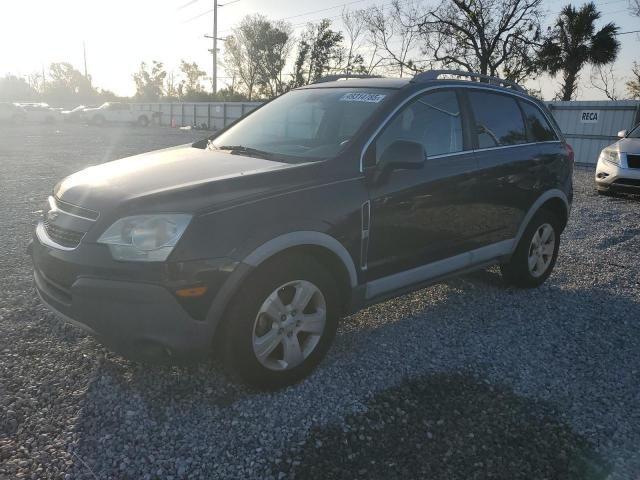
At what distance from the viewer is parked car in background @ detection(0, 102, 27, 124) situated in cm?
3325

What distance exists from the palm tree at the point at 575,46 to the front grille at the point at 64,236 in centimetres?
3269

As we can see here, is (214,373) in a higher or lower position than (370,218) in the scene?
lower

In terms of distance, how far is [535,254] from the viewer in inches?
190

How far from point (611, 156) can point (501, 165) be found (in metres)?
7.59

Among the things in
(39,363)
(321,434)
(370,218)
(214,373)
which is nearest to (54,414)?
(39,363)

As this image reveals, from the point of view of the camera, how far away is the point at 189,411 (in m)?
2.78

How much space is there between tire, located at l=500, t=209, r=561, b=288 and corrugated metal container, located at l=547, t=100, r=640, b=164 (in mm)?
14131

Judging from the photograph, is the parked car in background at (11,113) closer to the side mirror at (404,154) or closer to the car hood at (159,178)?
the car hood at (159,178)

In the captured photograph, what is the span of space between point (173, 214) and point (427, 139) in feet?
6.50

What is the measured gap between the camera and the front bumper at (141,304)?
8.18 feet

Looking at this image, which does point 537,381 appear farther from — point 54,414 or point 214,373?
point 54,414

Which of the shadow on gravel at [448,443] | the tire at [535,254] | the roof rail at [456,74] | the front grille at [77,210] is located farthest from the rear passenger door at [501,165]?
the front grille at [77,210]

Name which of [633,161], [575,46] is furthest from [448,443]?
[575,46]

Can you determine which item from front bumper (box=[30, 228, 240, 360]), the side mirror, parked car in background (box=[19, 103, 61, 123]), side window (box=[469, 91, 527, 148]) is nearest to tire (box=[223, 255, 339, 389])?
front bumper (box=[30, 228, 240, 360])
